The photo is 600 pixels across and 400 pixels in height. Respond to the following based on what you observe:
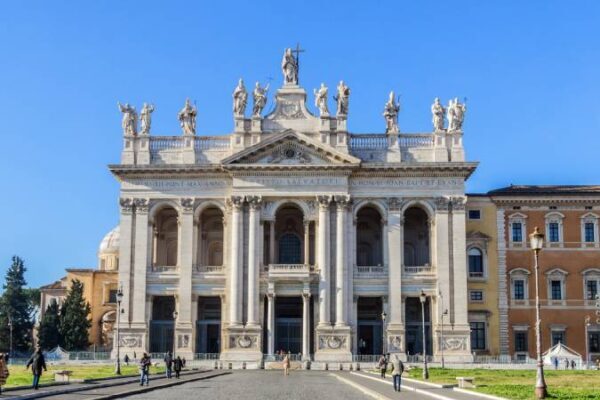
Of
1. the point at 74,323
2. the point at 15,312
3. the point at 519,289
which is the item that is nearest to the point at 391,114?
the point at 519,289

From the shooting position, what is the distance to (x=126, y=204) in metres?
69.3

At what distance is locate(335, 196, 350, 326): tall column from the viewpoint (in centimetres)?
6625

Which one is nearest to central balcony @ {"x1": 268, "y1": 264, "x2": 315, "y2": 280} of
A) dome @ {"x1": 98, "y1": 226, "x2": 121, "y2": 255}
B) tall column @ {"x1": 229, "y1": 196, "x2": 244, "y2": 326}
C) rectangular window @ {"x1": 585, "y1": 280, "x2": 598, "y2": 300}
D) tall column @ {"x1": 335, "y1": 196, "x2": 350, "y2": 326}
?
tall column @ {"x1": 335, "y1": 196, "x2": 350, "y2": 326}

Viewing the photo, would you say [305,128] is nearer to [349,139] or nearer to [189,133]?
[349,139]

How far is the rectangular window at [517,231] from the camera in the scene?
234 feet

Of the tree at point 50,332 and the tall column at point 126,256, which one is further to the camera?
the tree at point 50,332

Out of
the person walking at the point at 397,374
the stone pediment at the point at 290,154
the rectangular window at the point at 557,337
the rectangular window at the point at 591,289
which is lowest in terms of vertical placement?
the person walking at the point at 397,374

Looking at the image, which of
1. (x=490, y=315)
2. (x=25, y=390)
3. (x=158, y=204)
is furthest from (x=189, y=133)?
(x=25, y=390)

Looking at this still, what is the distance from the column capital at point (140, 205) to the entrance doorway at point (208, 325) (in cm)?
834

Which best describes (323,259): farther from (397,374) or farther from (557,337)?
(397,374)

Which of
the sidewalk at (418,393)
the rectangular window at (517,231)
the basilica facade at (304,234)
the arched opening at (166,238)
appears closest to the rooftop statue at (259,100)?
the basilica facade at (304,234)

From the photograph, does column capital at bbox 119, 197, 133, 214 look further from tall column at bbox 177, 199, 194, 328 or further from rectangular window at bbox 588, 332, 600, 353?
rectangular window at bbox 588, 332, 600, 353

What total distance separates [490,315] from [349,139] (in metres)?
18.1

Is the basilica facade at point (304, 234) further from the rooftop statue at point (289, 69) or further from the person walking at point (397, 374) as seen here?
the person walking at point (397, 374)
